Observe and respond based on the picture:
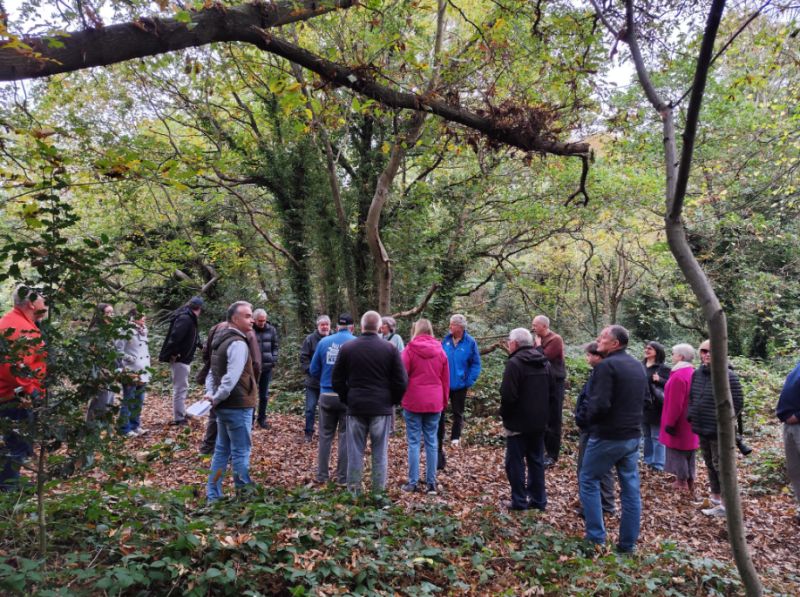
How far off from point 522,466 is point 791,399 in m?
3.02

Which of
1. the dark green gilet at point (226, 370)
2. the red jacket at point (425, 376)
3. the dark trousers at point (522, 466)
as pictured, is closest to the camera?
the dark green gilet at point (226, 370)

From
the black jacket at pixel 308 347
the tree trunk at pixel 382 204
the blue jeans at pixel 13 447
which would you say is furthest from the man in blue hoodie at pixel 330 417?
the tree trunk at pixel 382 204

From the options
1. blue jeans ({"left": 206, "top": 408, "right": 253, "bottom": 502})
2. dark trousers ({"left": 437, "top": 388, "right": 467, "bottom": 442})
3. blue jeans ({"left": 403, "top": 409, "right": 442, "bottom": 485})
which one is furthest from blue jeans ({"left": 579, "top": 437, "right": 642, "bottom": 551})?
blue jeans ({"left": 206, "top": 408, "right": 253, "bottom": 502})

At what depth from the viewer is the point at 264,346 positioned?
29.6 ft

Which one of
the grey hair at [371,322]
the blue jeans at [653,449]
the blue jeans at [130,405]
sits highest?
the grey hair at [371,322]

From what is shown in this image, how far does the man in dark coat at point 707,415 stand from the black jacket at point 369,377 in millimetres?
3879

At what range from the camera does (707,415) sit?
6.30 metres

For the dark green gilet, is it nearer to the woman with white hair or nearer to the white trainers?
the woman with white hair

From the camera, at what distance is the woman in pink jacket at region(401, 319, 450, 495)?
6238 millimetres

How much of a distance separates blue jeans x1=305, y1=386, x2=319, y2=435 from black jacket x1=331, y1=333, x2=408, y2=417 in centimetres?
273

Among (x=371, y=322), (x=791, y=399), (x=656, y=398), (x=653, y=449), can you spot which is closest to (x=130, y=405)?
(x=371, y=322)

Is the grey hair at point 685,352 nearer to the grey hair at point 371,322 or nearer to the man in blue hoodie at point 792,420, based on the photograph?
the man in blue hoodie at point 792,420

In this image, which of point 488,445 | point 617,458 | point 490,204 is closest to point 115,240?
point 490,204

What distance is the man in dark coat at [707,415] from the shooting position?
6.28 metres
